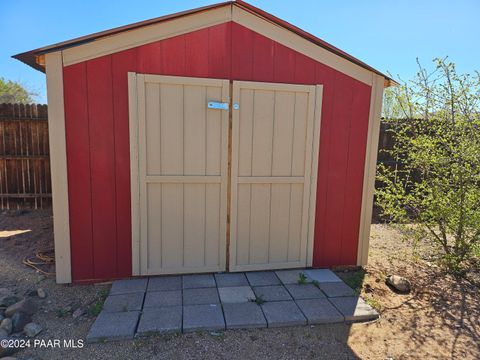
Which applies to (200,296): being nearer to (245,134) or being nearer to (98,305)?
(98,305)

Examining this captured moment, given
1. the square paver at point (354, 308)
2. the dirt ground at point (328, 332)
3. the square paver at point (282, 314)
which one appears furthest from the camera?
the square paver at point (354, 308)

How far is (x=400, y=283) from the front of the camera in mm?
2947

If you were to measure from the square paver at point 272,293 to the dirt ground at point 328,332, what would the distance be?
0.39 meters

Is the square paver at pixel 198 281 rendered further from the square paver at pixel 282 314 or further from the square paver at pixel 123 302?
the square paver at pixel 282 314

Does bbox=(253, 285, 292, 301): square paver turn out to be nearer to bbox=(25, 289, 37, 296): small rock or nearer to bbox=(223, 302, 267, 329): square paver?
bbox=(223, 302, 267, 329): square paver

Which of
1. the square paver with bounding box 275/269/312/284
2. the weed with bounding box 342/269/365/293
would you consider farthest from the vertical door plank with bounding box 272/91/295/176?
the weed with bounding box 342/269/365/293

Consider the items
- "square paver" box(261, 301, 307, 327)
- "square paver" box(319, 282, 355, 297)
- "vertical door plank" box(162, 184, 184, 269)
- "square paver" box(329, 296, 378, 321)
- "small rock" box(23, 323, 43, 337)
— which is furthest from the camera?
"vertical door plank" box(162, 184, 184, 269)

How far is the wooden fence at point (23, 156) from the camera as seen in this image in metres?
5.05

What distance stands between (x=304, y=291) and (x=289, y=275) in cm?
34

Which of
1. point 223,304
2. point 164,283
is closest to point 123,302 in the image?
point 164,283

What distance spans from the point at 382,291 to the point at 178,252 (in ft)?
6.88

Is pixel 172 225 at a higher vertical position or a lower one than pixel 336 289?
higher

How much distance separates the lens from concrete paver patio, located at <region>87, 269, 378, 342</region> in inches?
85.7

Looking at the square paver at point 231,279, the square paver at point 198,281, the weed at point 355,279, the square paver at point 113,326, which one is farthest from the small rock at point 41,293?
the weed at point 355,279
